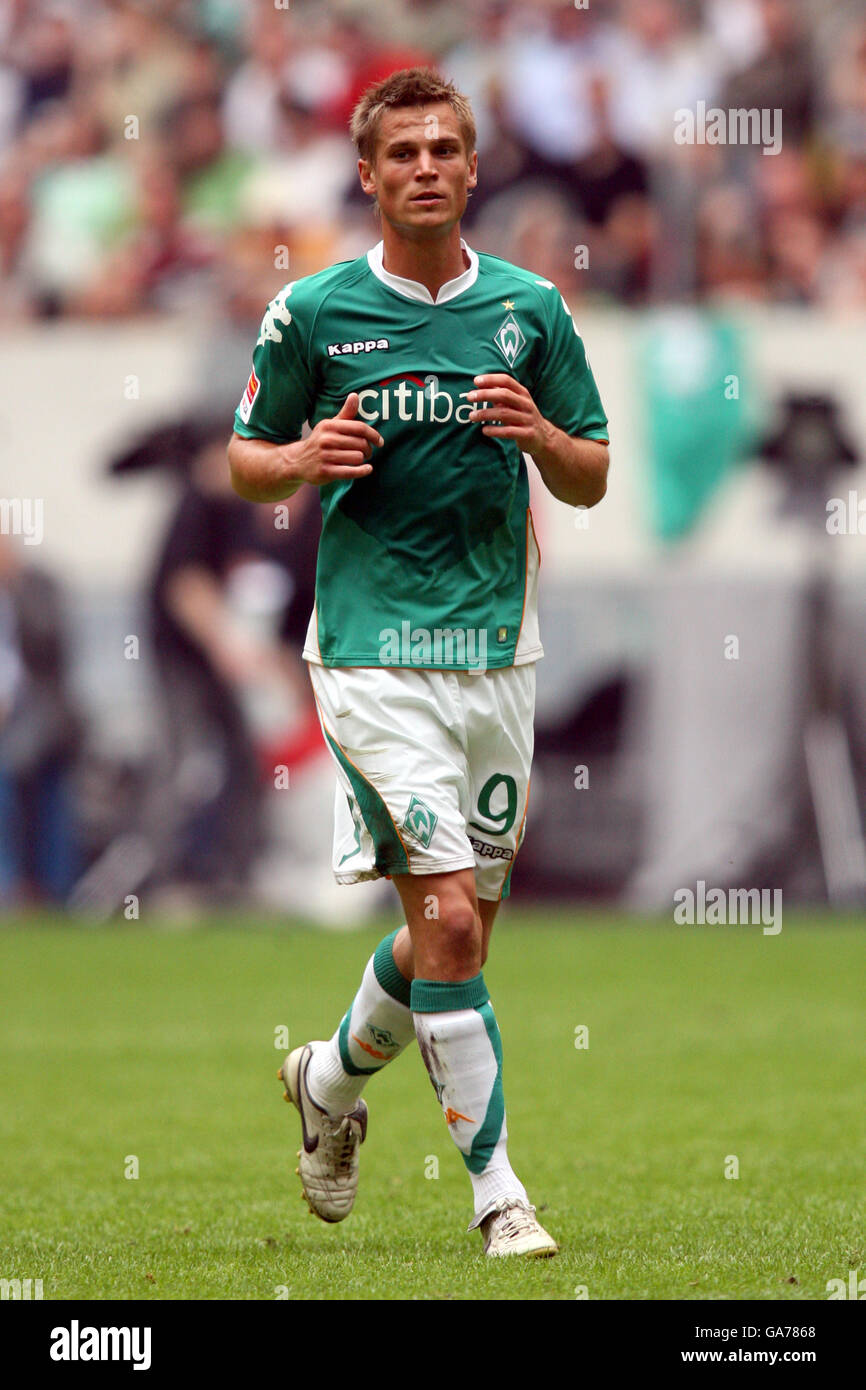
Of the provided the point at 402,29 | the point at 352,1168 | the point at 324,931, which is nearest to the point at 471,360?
the point at 352,1168

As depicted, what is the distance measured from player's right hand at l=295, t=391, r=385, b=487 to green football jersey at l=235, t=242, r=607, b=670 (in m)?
0.12

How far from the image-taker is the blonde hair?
4.79m

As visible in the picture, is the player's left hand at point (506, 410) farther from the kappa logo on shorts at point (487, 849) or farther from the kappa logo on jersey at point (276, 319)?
the kappa logo on shorts at point (487, 849)

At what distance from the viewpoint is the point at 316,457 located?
4699 mm

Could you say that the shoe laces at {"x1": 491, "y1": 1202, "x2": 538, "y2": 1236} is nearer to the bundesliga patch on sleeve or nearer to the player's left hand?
the player's left hand

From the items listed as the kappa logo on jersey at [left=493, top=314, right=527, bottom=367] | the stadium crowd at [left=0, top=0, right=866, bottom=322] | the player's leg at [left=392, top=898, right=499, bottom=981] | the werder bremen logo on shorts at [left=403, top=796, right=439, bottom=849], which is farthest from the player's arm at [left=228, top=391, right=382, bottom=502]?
the stadium crowd at [left=0, top=0, right=866, bottom=322]

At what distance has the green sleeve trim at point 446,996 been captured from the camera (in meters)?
4.75

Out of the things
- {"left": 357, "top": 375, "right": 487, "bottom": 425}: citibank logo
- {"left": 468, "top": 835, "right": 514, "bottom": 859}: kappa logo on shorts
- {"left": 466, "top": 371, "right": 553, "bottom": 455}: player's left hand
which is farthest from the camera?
{"left": 468, "top": 835, "right": 514, "bottom": 859}: kappa logo on shorts

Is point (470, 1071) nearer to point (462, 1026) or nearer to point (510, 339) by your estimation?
point (462, 1026)

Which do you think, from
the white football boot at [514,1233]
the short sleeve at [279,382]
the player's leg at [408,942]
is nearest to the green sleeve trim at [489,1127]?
the white football boot at [514,1233]

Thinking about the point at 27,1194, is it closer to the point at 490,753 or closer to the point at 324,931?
the point at 490,753

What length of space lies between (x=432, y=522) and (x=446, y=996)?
3.74 feet

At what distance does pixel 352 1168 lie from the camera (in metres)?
5.21

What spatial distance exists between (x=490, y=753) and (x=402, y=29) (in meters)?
12.1
